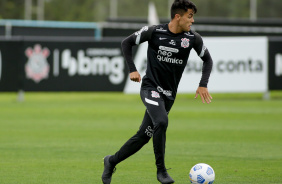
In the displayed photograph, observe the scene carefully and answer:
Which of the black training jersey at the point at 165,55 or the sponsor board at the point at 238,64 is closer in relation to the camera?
the black training jersey at the point at 165,55

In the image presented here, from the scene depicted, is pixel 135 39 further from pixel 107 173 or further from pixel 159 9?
pixel 159 9

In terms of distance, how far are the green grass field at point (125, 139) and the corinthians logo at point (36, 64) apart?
1034mm

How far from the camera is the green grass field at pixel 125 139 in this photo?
8.74 meters

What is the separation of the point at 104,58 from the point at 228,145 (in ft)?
35.5

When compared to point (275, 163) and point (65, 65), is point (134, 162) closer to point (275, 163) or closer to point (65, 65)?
point (275, 163)

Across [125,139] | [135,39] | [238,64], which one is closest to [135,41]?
[135,39]

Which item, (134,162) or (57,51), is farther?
(57,51)

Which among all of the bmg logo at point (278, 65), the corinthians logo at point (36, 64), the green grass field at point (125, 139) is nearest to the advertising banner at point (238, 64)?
the bmg logo at point (278, 65)

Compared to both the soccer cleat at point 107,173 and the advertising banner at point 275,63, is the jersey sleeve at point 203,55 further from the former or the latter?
the advertising banner at point 275,63

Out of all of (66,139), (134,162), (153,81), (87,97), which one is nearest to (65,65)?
(87,97)

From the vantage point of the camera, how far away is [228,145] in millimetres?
11781

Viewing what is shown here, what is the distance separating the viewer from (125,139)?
41.4 feet

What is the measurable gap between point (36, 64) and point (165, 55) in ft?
46.9

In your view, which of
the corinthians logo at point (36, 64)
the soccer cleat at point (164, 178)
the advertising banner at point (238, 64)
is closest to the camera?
the soccer cleat at point (164, 178)
